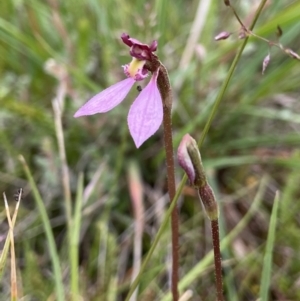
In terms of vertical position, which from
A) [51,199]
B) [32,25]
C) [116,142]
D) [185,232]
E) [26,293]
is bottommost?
[26,293]

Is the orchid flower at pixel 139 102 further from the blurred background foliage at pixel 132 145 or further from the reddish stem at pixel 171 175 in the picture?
the blurred background foliage at pixel 132 145

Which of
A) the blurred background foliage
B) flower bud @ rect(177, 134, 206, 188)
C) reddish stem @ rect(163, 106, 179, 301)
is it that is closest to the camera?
flower bud @ rect(177, 134, 206, 188)

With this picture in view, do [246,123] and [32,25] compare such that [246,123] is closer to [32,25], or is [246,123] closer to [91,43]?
[91,43]

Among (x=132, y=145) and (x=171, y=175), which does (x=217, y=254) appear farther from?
(x=132, y=145)

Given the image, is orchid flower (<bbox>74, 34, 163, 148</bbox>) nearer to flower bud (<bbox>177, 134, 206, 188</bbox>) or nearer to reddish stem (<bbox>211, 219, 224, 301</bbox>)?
flower bud (<bbox>177, 134, 206, 188</bbox>)

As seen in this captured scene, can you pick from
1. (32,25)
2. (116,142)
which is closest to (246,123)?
(116,142)

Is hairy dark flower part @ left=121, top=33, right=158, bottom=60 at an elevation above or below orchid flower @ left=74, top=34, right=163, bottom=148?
above

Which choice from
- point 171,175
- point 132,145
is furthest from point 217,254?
point 132,145

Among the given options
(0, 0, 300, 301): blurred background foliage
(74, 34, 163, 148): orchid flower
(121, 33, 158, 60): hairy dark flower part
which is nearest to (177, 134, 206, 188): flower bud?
(74, 34, 163, 148): orchid flower
